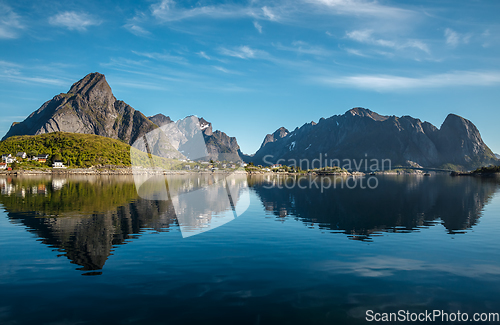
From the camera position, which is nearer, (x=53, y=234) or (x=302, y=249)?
(x=302, y=249)

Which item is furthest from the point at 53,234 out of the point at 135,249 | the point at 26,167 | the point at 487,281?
the point at 26,167

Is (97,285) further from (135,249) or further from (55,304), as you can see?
(135,249)

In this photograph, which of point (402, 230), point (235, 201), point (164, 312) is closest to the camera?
point (164, 312)

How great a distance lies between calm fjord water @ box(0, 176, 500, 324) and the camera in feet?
42.5

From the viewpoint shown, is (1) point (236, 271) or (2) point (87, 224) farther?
(2) point (87, 224)

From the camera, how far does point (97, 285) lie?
15.5 meters

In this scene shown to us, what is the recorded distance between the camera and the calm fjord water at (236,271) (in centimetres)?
1295

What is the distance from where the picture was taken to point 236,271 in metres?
18.0

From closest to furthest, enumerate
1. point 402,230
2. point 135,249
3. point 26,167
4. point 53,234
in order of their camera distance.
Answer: point 135,249, point 53,234, point 402,230, point 26,167

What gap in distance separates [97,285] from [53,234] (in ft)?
49.1

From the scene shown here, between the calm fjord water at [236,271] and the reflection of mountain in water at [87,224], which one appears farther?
the reflection of mountain in water at [87,224]

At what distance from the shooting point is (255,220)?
3744 cm

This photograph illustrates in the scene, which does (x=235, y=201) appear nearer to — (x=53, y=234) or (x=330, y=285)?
(x=53, y=234)

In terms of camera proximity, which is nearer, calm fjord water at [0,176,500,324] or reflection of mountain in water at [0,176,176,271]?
calm fjord water at [0,176,500,324]
